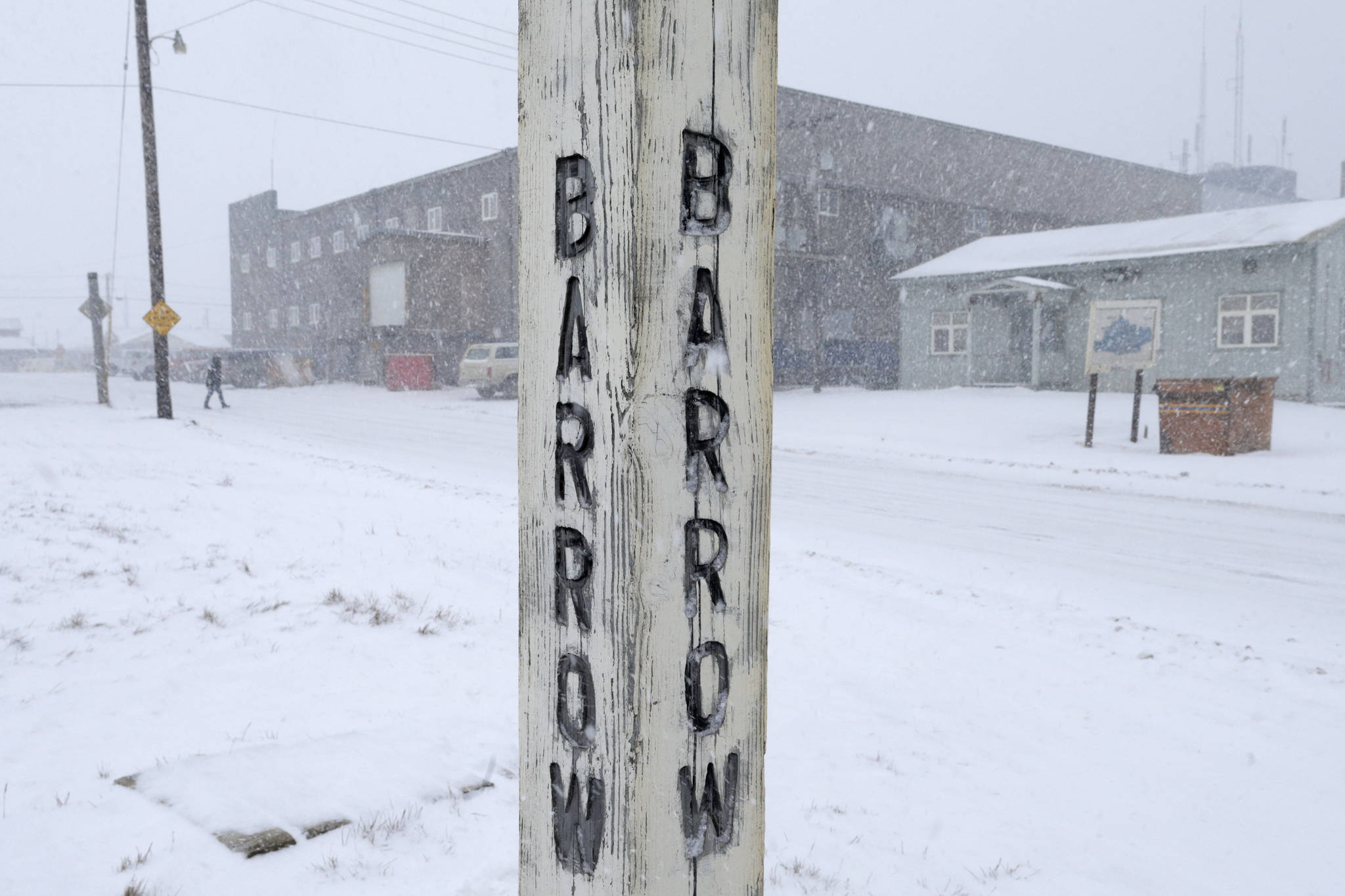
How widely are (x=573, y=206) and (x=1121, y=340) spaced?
1559 cm

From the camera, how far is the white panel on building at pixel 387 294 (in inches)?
1426

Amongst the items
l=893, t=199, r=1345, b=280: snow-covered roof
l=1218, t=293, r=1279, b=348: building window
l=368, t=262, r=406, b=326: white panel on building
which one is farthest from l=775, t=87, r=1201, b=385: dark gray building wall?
l=368, t=262, r=406, b=326: white panel on building

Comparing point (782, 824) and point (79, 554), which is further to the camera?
point (79, 554)

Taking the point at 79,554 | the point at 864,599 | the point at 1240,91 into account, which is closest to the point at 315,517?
the point at 79,554

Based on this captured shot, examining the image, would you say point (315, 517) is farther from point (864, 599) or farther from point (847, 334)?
point (847, 334)

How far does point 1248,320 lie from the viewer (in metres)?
Answer: 22.1

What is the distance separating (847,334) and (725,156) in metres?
35.8

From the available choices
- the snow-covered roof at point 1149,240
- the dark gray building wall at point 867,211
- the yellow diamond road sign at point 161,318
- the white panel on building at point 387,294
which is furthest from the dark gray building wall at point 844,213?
the yellow diamond road sign at point 161,318

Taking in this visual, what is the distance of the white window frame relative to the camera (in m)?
34.3

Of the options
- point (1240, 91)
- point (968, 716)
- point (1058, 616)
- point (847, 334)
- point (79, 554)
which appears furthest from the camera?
point (1240, 91)

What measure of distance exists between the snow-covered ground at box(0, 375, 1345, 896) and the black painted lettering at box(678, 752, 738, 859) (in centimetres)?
126

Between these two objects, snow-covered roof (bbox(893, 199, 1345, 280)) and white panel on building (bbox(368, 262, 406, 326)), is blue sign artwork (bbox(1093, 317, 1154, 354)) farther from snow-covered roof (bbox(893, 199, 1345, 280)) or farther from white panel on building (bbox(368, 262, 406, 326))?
white panel on building (bbox(368, 262, 406, 326))

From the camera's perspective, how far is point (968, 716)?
3.71 m

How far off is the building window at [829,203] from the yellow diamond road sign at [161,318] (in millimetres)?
23250
